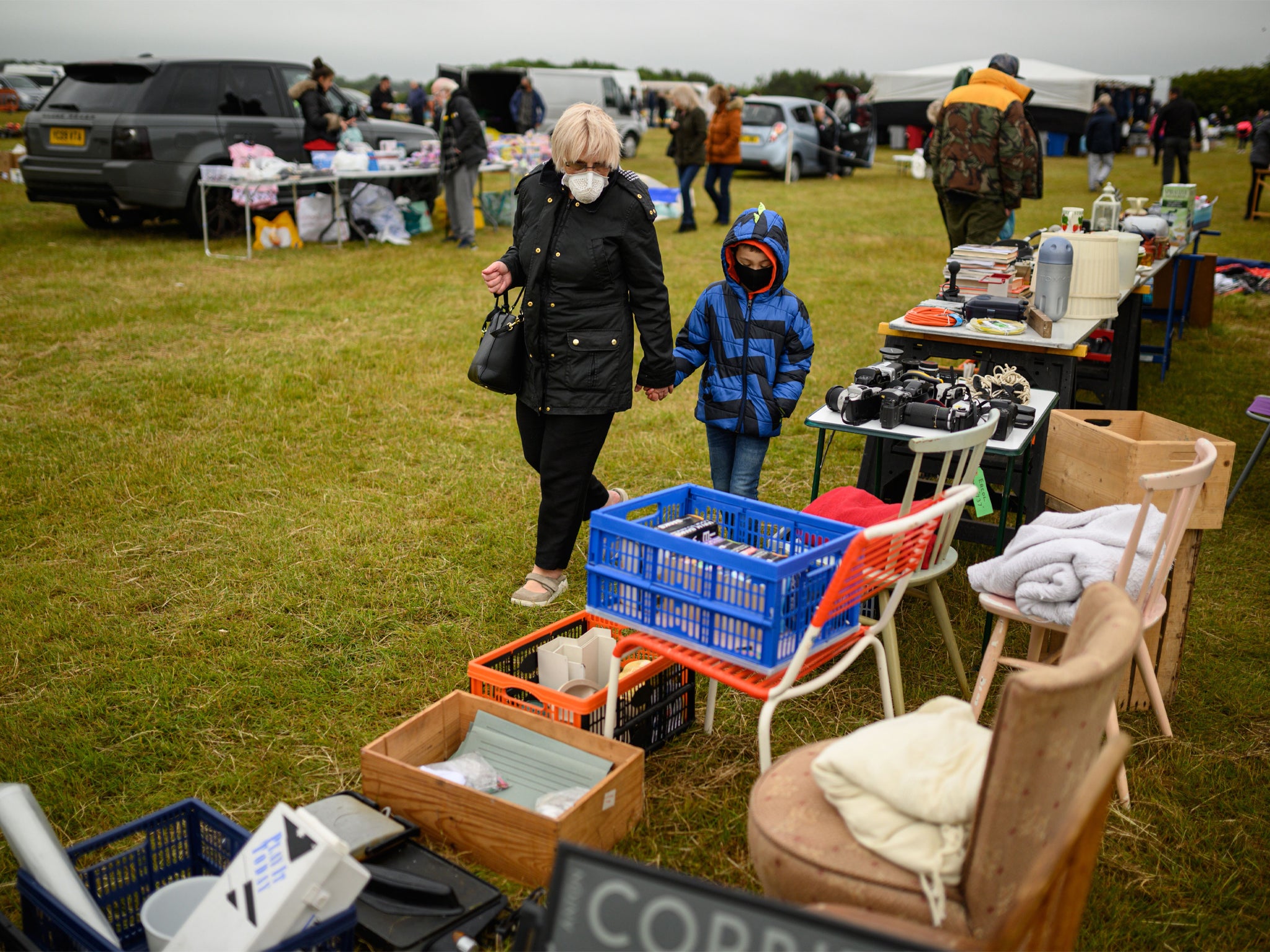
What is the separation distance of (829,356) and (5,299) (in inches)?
264

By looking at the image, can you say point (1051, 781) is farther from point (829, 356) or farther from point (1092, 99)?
point (1092, 99)

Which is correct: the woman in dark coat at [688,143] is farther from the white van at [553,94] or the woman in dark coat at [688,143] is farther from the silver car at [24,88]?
the silver car at [24,88]

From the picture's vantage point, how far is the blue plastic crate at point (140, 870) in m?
2.12

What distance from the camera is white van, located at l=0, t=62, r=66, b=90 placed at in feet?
125

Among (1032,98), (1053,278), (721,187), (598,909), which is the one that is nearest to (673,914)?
(598,909)

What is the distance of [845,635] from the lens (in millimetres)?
2680

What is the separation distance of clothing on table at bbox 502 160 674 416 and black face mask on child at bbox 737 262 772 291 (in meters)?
0.29

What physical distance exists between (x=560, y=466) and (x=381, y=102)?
15.5 m

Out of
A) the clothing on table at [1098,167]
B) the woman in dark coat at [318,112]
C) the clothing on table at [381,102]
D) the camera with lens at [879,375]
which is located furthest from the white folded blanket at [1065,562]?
the clothing on table at [1098,167]

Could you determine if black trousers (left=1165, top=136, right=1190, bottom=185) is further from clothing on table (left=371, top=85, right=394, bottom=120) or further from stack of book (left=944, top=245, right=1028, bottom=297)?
stack of book (left=944, top=245, right=1028, bottom=297)

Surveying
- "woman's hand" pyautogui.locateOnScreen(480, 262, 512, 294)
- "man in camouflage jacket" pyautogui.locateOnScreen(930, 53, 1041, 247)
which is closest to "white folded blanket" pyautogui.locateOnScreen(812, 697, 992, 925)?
"woman's hand" pyautogui.locateOnScreen(480, 262, 512, 294)

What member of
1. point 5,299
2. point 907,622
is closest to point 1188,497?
point 907,622

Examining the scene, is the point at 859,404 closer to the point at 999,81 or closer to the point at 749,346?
the point at 749,346

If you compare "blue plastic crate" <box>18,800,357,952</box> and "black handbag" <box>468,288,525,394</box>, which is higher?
"black handbag" <box>468,288,525,394</box>
